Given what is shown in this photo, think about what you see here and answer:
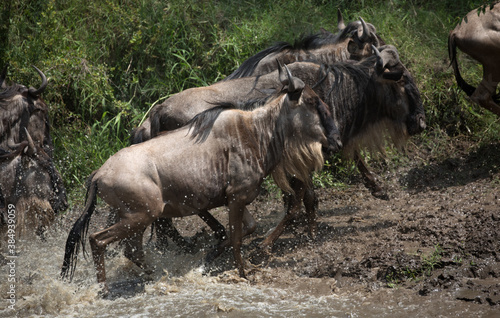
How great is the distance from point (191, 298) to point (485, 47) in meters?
4.50

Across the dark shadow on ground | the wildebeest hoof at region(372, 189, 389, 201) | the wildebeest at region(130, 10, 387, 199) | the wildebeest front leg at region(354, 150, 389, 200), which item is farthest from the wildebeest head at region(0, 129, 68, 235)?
the dark shadow on ground

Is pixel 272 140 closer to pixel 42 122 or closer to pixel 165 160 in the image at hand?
pixel 165 160

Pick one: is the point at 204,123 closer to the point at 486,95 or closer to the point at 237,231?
the point at 237,231

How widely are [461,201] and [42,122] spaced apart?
457 centimetres

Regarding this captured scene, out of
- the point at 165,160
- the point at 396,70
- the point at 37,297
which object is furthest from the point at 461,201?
the point at 37,297

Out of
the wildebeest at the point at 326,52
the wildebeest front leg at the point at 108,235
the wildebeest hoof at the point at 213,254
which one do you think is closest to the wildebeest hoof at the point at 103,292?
the wildebeest front leg at the point at 108,235

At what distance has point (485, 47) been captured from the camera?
7.29 meters

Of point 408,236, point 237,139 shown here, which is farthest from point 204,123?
point 408,236

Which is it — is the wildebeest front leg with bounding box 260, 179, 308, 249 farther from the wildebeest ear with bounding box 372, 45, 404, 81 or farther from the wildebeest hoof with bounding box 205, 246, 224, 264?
the wildebeest ear with bounding box 372, 45, 404, 81

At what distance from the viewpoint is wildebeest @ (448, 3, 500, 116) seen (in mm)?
7250

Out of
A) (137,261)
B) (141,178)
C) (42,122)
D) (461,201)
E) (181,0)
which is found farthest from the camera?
(181,0)

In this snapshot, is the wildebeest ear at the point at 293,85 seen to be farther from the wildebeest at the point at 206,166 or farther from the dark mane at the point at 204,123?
the dark mane at the point at 204,123

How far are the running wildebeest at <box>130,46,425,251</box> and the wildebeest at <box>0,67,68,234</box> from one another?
4.16ft

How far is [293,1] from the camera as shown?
9789 millimetres
